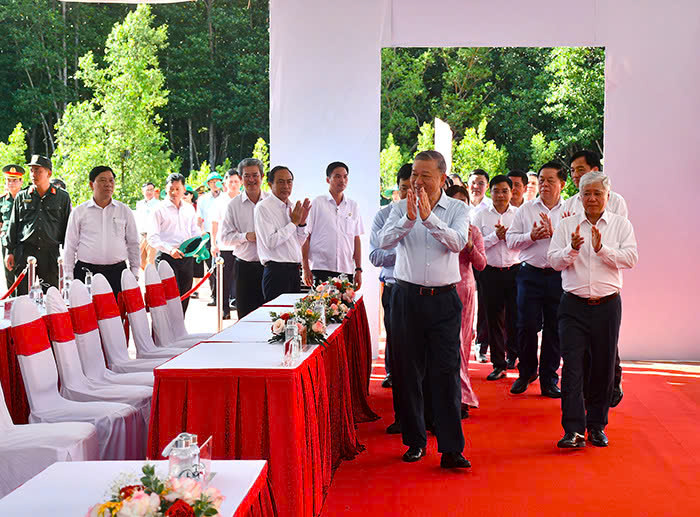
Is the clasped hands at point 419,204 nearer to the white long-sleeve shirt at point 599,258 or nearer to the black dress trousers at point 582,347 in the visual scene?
the white long-sleeve shirt at point 599,258

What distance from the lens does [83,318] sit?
4.39 metres

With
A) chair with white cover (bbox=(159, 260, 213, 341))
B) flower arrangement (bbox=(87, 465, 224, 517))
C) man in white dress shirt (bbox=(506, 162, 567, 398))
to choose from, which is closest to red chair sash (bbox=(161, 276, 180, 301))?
chair with white cover (bbox=(159, 260, 213, 341))

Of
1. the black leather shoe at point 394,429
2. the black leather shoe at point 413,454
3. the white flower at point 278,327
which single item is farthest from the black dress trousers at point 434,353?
the white flower at point 278,327

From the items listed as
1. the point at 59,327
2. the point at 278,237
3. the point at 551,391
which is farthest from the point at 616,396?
the point at 59,327

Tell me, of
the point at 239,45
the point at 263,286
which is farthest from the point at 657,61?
the point at 239,45

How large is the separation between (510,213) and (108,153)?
2033 cm

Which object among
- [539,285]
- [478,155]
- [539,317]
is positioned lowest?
[539,317]

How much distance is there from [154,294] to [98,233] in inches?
39.5

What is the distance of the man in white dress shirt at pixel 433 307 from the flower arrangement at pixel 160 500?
108 inches

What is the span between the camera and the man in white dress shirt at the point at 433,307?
4391 millimetres

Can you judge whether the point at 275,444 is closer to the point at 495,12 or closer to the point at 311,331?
the point at 311,331

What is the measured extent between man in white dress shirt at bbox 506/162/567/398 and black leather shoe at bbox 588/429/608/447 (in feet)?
3.77

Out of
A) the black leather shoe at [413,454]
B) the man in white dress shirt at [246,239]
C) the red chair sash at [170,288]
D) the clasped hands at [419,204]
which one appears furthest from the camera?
the man in white dress shirt at [246,239]

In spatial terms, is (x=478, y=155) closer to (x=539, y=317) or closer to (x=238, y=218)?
(x=238, y=218)
